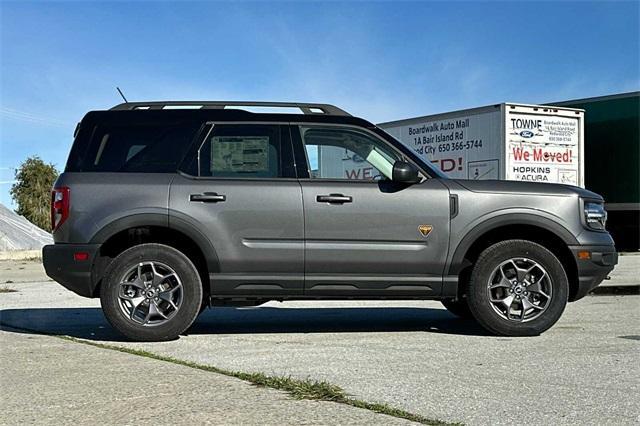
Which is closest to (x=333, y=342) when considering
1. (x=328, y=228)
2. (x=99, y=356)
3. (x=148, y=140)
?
(x=328, y=228)

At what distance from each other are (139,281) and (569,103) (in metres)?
18.2

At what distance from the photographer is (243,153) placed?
21.5ft

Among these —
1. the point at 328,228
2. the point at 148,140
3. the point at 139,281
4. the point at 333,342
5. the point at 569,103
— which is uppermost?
the point at 569,103

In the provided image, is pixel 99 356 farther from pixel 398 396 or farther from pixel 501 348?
pixel 501 348

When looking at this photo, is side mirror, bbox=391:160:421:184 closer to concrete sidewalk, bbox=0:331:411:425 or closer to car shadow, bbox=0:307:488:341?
car shadow, bbox=0:307:488:341

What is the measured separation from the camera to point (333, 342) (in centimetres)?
621

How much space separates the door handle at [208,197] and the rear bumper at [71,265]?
90cm

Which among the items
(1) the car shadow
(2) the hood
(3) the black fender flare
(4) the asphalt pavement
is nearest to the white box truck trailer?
(4) the asphalt pavement

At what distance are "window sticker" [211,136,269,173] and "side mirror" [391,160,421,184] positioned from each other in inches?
44.0

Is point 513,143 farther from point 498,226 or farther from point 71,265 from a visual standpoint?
point 71,265

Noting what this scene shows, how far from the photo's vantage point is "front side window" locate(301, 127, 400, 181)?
6590mm

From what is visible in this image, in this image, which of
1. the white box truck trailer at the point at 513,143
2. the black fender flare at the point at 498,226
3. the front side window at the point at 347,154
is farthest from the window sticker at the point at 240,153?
the white box truck trailer at the point at 513,143

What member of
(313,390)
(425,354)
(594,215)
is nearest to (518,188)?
(594,215)

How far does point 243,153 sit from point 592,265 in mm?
3234
